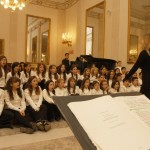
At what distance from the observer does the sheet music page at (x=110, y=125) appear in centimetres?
99

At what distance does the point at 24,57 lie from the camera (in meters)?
11.0

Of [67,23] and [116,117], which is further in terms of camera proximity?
[67,23]

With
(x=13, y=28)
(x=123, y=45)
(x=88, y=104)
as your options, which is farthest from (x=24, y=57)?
(x=88, y=104)

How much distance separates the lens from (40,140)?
3490 mm

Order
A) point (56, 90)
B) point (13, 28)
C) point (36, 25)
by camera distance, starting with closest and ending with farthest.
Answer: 1. point (56, 90)
2. point (13, 28)
3. point (36, 25)

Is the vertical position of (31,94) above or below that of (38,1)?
below

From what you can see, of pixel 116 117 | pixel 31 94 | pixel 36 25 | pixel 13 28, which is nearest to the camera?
pixel 116 117

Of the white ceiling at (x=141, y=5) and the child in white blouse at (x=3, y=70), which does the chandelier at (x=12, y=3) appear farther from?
the white ceiling at (x=141, y=5)

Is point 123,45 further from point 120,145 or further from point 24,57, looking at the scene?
point 120,145

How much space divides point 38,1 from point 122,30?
512 centimetres

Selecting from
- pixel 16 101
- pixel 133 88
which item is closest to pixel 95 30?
pixel 133 88

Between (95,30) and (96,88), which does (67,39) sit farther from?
(96,88)

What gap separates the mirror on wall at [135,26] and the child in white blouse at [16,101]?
5206 millimetres

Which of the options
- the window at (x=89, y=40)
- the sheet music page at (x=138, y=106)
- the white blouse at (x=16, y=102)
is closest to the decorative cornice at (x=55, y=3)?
the window at (x=89, y=40)
